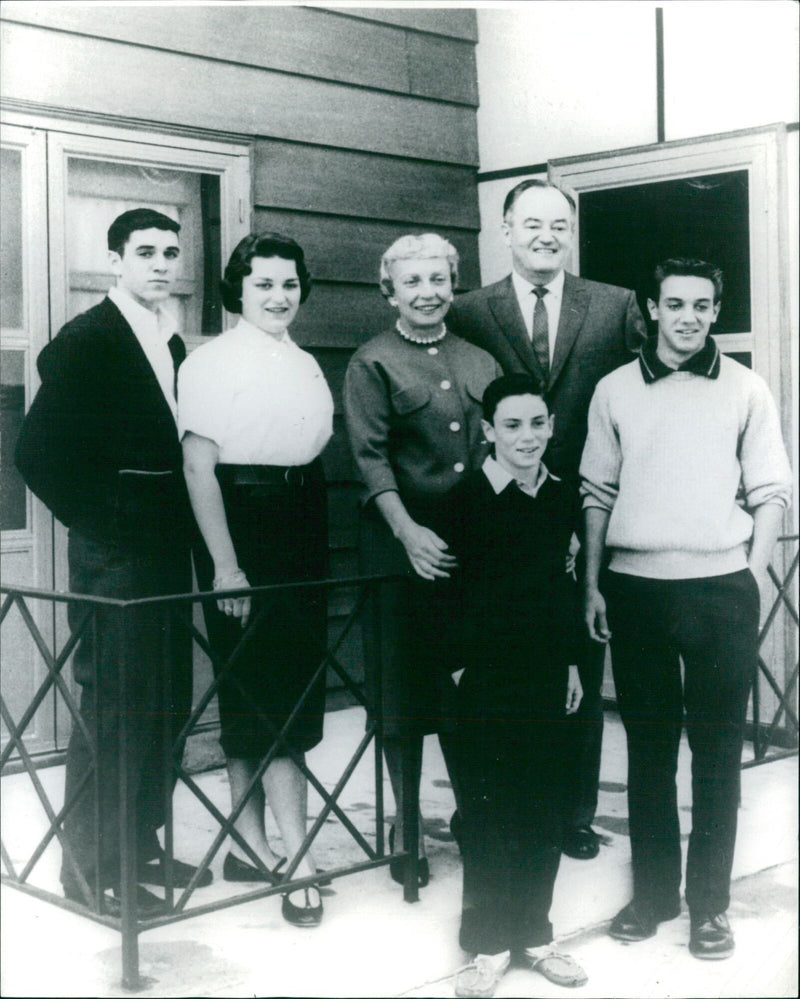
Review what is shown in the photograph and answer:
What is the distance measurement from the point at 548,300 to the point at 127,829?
63.1 inches

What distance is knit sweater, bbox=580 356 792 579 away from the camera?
2.62m

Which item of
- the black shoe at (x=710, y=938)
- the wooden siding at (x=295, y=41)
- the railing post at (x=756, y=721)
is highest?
the wooden siding at (x=295, y=41)

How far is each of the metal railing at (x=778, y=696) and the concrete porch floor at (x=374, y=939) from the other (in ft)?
1.04

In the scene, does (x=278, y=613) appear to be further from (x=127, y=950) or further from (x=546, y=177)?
(x=546, y=177)

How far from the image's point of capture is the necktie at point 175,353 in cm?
284

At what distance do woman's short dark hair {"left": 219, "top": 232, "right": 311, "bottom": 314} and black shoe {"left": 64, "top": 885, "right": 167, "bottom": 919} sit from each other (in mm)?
1346

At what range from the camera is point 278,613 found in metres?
2.72

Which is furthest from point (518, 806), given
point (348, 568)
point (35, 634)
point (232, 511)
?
point (348, 568)

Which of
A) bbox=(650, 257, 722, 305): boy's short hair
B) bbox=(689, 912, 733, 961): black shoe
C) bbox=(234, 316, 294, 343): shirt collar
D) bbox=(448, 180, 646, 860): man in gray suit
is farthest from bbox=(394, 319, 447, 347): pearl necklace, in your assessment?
bbox=(689, 912, 733, 961): black shoe

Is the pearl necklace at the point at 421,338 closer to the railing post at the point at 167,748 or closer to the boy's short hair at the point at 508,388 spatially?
the boy's short hair at the point at 508,388

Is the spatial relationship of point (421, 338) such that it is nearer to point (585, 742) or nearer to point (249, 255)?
point (249, 255)

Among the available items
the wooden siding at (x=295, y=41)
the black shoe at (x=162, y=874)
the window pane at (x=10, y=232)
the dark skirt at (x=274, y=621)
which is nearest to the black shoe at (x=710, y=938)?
the dark skirt at (x=274, y=621)

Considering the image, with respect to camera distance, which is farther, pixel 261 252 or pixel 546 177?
pixel 546 177

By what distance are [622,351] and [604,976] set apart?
1474mm
